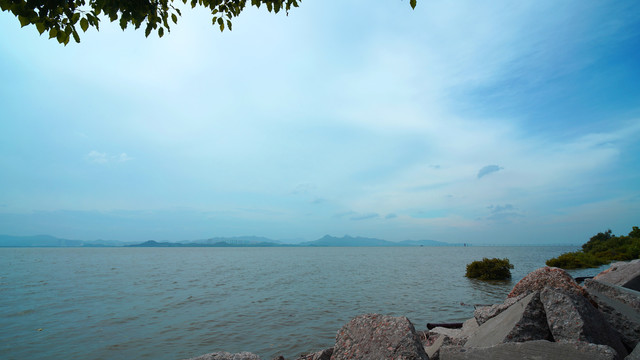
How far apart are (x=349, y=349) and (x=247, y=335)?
27.5ft

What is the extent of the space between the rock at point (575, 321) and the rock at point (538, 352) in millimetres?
808

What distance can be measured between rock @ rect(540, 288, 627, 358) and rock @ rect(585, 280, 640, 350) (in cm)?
55

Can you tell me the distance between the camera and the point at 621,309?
626 centimetres

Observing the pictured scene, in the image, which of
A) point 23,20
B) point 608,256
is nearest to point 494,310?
point 23,20

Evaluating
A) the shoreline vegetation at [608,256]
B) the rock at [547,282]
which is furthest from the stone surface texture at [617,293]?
the shoreline vegetation at [608,256]

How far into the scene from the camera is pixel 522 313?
18.2ft

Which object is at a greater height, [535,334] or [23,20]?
[23,20]

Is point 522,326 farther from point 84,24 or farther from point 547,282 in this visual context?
point 84,24

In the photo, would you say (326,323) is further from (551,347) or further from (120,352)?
(551,347)

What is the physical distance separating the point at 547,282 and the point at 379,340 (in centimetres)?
475

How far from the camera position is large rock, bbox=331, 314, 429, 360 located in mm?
5109

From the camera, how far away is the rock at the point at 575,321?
191 inches

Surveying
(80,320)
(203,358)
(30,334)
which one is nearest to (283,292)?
(80,320)

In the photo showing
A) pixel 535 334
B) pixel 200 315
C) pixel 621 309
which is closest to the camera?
pixel 535 334
